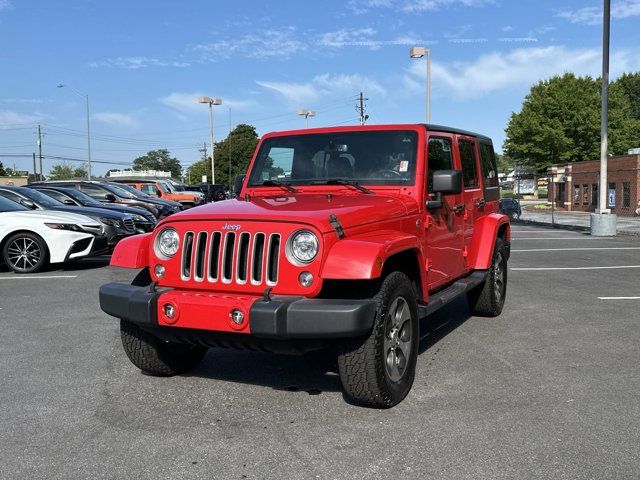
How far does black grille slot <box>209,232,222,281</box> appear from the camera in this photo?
153 inches

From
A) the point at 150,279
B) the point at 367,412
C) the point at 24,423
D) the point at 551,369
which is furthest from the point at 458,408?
the point at 24,423

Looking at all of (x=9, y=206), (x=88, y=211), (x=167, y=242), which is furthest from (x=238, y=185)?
(x=88, y=211)

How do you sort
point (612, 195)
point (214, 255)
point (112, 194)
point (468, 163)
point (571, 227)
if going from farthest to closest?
point (612, 195) → point (571, 227) → point (112, 194) → point (468, 163) → point (214, 255)

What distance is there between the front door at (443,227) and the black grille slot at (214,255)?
174cm

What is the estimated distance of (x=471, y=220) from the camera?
20.4 feet

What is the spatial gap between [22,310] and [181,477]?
16.2ft

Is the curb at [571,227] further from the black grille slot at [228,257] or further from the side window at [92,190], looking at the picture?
the black grille slot at [228,257]

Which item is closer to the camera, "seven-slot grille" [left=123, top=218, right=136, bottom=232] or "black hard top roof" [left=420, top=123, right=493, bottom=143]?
"black hard top roof" [left=420, top=123, right=493, bottom=143]

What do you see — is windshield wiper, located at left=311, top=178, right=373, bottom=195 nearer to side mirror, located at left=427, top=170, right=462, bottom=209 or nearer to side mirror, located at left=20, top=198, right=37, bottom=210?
side mirror, located at left=427, top=170, right=462, bottom=209

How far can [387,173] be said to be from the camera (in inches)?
196

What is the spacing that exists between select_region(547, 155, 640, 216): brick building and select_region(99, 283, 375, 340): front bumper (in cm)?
2696

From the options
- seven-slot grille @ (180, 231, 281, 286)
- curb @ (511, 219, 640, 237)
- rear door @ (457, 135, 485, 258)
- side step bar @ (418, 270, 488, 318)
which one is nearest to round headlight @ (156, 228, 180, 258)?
seven-slot grille @ (180, 231, 281, 286)

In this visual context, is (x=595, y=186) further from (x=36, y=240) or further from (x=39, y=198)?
(x=36, y=240)

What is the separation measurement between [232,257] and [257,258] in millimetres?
159
